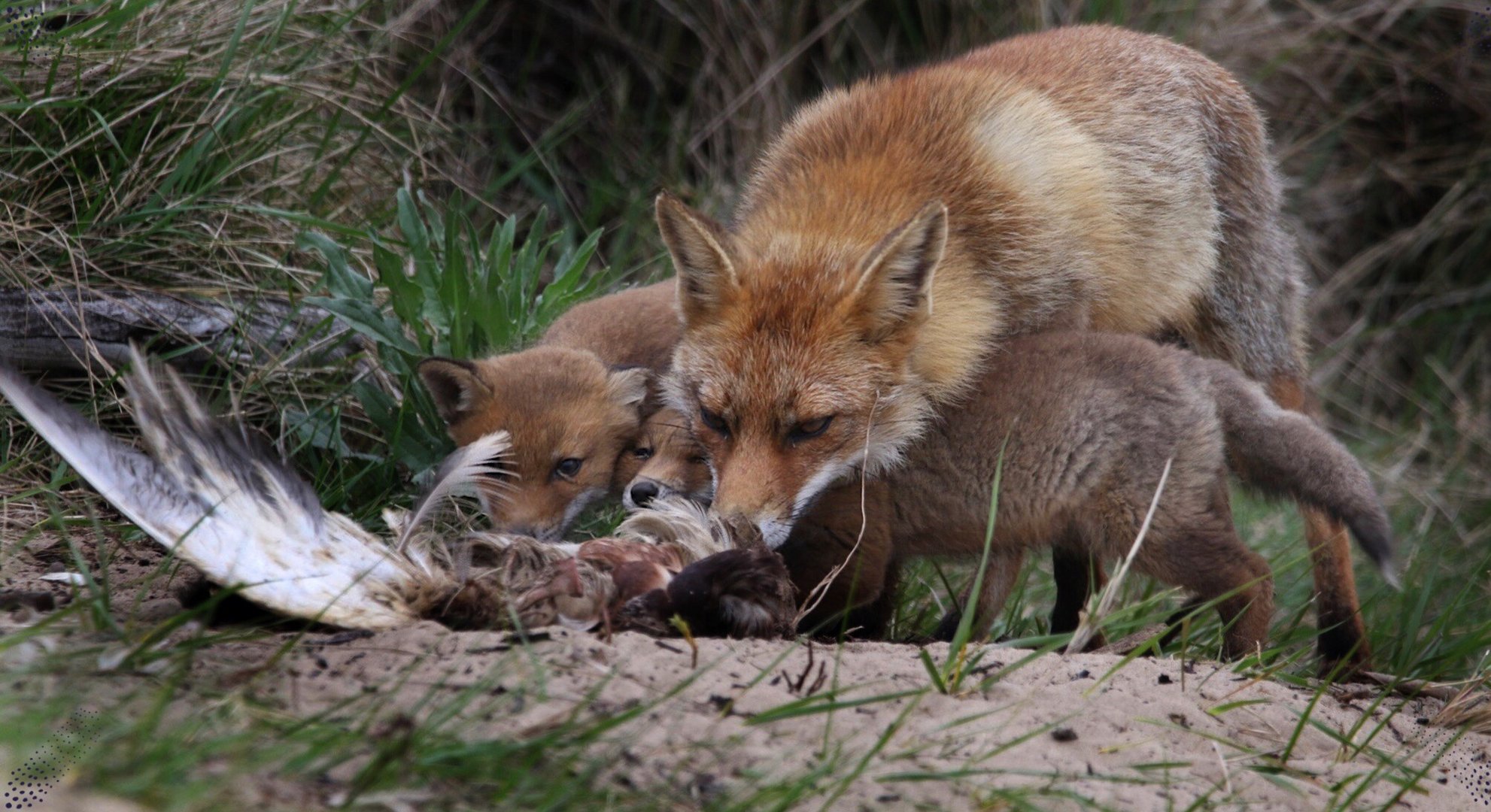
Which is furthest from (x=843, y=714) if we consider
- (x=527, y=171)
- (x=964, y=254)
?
(x=527, y=171)

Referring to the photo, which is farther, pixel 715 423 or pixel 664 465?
pixel 664 465

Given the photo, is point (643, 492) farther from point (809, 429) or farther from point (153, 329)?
point (153, 329)

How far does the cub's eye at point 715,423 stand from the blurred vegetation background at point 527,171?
1016 millimetres

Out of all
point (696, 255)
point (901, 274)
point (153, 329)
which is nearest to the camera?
point (901, 274)

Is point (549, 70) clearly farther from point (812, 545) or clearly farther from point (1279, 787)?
point (1279, 787)

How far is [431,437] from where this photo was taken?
437 centimetres

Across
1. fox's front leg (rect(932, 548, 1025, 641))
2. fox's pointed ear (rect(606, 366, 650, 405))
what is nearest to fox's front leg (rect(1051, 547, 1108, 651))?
fox's front leg (rect(932, 548, 1025, 641))

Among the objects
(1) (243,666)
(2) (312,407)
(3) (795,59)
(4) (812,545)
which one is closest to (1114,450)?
(4) (812,545)

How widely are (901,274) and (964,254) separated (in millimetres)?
414

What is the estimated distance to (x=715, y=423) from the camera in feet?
12.7

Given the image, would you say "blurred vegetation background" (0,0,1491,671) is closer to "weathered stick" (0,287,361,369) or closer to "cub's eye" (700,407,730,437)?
"weathered stick" (0,287,361,369)

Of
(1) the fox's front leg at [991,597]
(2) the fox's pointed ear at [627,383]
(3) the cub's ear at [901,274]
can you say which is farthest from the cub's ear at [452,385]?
(1) the fox's front leg at [991,597]

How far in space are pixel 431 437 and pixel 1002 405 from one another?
189cm

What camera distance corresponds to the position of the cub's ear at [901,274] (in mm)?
3693
